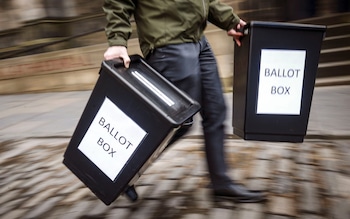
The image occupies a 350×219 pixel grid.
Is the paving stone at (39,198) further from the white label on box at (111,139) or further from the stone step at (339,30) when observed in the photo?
the stone step at (339,30)

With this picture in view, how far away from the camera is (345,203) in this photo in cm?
235

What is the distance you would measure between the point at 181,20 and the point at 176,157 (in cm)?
167

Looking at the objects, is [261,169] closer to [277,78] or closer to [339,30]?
[277,78]

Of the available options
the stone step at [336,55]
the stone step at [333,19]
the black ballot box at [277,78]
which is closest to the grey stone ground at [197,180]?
the black ballot box at [277,78]

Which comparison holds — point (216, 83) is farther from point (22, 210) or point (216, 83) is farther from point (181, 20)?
point (22, 210)

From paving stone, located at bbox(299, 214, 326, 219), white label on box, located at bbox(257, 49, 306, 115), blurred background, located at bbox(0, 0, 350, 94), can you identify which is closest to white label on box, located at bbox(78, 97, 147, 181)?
white label on box, located at bbox(257, 49, 306, 115)

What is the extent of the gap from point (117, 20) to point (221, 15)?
29.5 inches

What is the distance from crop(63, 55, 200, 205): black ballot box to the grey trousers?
0.33 feet

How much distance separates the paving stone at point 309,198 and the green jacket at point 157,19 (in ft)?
4.20

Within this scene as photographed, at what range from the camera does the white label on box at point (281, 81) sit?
235 centimetres

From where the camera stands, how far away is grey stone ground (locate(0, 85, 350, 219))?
7.86ft

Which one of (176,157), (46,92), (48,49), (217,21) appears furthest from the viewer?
(48,49)

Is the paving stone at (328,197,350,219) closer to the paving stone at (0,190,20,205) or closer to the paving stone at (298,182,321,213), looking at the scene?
the paving stone at (298,182,321,213)

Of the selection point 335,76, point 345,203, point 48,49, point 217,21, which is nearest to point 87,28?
point 48,49
